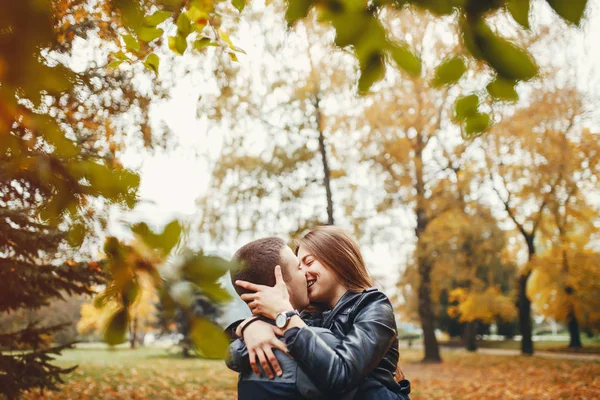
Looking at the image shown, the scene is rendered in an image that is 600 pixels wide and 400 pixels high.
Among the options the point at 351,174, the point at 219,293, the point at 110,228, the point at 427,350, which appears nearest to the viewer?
the point at 219,293

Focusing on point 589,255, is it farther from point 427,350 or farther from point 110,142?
point 110,142

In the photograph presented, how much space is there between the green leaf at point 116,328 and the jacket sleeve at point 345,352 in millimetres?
675

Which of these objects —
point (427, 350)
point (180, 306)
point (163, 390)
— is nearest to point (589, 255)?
point (427, 350)

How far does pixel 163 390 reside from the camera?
9.75 m

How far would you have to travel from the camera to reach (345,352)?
164 cm

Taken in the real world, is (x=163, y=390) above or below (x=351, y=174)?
below

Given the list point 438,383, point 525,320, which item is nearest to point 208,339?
point 438,383

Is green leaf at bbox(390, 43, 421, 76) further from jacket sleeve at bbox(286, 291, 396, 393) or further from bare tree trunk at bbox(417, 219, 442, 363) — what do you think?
bare tree trunk at bbox(417, 219, 442, 363)

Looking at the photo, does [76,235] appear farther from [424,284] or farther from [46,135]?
[424,284]

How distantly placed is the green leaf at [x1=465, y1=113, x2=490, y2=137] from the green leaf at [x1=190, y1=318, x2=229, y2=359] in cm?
100

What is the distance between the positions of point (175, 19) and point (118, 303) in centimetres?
133

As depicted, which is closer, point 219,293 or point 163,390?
point 219,293

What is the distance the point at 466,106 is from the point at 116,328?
1173 millimetres

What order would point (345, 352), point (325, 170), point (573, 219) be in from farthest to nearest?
1. point (573, 219)
2. point (325, 170)
3. point (345, 352)
